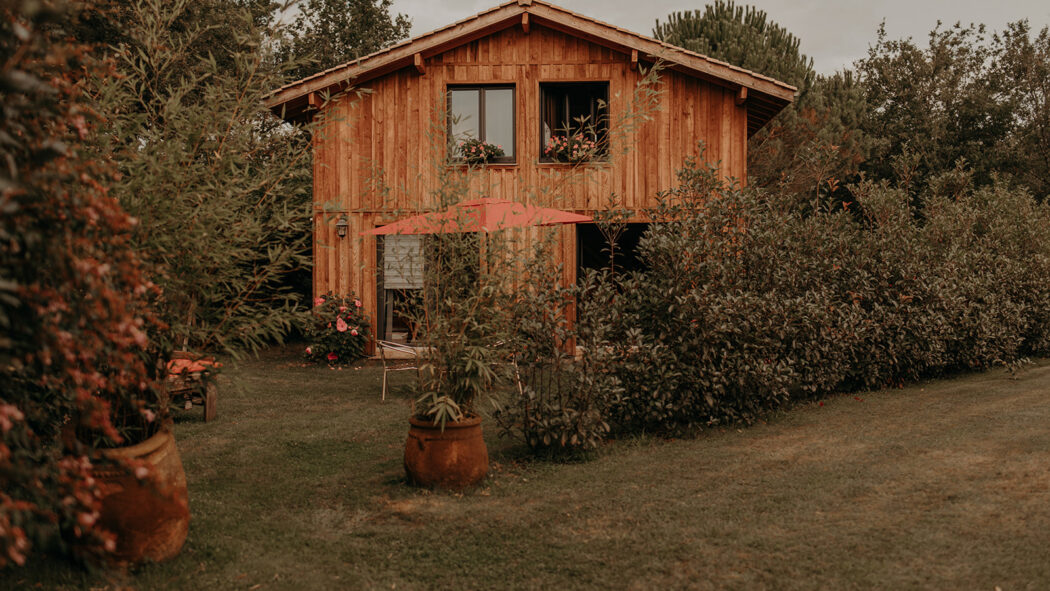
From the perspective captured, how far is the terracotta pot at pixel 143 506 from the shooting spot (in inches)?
130

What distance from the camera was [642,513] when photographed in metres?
4.33

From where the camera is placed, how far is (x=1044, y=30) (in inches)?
1057

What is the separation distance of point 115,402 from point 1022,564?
4526mm

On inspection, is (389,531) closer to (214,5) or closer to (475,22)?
(475,22)

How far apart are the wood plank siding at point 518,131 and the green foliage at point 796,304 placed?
3.37 m

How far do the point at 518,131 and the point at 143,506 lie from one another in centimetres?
969

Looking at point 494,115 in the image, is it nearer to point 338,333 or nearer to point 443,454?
point 338,333

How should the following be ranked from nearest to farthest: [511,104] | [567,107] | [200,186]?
1. [200,186]
2. [511,104]
3. [567,107]

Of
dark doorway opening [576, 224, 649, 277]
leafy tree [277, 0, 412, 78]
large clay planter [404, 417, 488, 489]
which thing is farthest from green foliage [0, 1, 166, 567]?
leafy tree [277, 0, 412, 78]

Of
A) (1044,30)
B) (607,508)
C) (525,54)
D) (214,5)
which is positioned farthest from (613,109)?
(1044,30)

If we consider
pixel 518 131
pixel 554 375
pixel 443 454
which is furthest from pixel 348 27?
pixel 443 454

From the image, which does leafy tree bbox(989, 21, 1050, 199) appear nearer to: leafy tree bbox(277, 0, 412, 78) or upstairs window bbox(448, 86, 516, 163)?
upstairs window bbox(448, 86, 516, 163)

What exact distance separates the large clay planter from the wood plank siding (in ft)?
23.8

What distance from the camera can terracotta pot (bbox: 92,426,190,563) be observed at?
10.8ft
